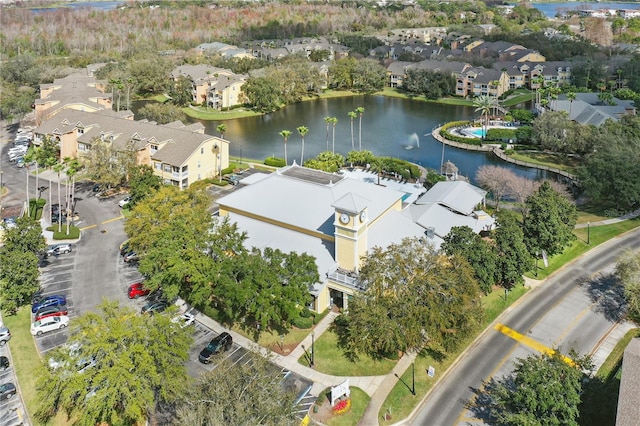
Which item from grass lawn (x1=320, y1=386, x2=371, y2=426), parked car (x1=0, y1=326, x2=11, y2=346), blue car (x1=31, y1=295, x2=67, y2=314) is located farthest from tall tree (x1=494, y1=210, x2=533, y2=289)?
parked car (x1=0, y1=326, x2=11, y2=346)

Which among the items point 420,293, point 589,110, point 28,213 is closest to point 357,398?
point 420,293

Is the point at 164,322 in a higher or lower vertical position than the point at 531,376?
higher

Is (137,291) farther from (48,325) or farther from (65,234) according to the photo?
(65,234)

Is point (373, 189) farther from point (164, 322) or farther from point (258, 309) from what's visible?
point (164, 322)

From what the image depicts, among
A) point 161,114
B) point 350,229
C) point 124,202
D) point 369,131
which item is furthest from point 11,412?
point 369,131

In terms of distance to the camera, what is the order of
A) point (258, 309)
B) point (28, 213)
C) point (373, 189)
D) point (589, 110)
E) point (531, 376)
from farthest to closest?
point (589, 110) < point (28, 213) < point (373, 189) < point (258, 309) < point (531, 376)

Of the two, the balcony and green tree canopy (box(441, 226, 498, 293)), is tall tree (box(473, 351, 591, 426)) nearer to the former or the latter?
green tree canopy (box(441, 226, 498, 293))

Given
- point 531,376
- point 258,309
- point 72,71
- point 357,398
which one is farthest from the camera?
point 72,71

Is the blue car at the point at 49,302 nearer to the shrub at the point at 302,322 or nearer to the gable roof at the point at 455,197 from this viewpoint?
the shrub at the point at 302,322
